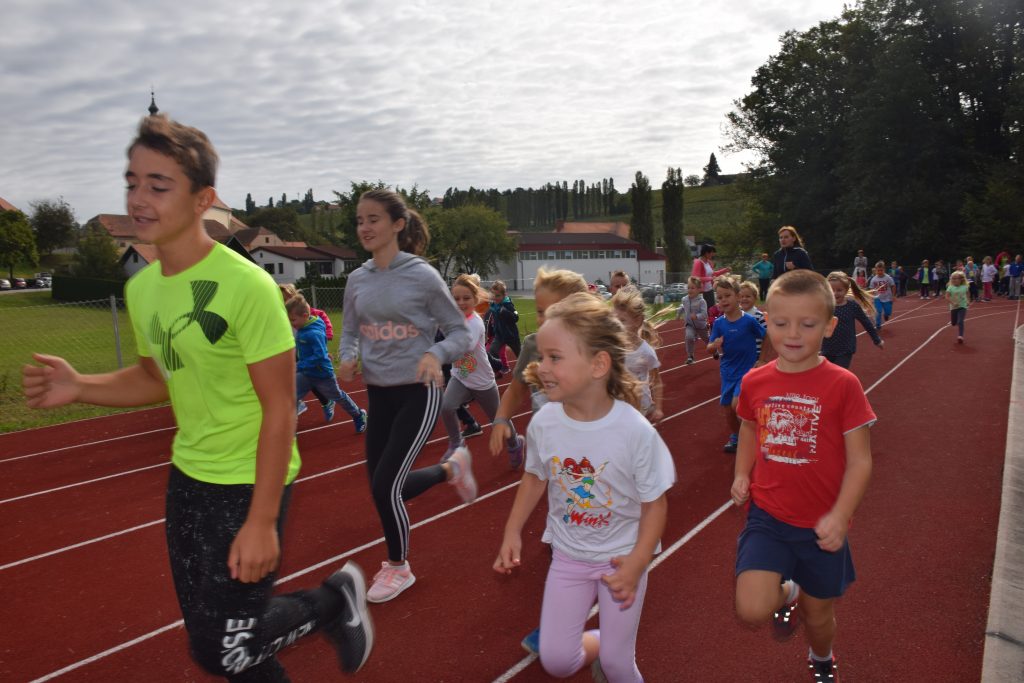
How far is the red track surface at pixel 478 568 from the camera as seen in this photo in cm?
362

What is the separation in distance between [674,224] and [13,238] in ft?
219

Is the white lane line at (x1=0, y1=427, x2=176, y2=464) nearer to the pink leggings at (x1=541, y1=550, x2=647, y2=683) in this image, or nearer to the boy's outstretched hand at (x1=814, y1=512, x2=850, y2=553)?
the pink leggings at (x1=541, y1=550, x2=647, y2=683)

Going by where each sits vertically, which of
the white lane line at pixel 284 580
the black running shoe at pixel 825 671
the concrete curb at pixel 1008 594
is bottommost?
the white lane line at pixel 284 580

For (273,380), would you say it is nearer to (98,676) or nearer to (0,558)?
(98,676)

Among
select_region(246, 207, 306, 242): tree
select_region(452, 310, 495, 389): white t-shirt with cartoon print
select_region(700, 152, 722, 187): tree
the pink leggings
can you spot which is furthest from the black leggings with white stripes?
select_region(700, 152, 722, 187): tree

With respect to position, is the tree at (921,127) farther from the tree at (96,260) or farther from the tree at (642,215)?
the tree at (642,215)

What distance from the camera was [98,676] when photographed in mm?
3660

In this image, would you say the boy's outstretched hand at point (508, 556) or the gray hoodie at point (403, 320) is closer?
the boy's outstretched hand at point (508, 556)

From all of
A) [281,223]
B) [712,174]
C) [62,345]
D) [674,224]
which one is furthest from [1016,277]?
[712,174]

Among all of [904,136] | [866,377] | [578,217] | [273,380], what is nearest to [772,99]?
[904,136]

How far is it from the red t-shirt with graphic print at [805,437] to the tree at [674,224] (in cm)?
7953

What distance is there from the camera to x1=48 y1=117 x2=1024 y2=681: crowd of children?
218 cm

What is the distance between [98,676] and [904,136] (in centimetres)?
4667

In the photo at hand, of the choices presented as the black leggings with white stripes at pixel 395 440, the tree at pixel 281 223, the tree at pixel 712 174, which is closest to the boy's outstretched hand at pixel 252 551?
the black leggings with white stripes at pixel 395 440
